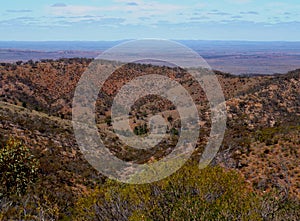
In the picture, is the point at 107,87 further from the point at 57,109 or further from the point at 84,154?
the point at 84,154

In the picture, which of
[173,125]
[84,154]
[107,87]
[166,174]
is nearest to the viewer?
[166,174]

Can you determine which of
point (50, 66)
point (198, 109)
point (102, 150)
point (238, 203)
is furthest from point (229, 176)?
point (50, 66)

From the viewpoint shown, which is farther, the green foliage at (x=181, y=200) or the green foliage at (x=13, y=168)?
the green foliage at (x=13, y=168)

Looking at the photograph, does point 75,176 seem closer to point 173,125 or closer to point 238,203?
point 238,203

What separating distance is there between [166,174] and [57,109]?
183 feet

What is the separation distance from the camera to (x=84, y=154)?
3719 cm

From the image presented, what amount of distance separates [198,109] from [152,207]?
47983mm

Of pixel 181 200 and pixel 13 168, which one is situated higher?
pixel 13 168

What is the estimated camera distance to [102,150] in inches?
1585

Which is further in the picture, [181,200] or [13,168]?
[13,168]

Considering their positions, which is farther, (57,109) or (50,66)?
(50,66)

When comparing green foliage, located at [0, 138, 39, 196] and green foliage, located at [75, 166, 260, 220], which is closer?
green foliage, located at [75, 166, 260, 220]

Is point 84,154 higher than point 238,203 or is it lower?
lower

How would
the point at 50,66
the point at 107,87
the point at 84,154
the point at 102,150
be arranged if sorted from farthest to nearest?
1. the point at 50,66
2. the point at 107,87
3. the point at 102,150
4. the point at 84,154
